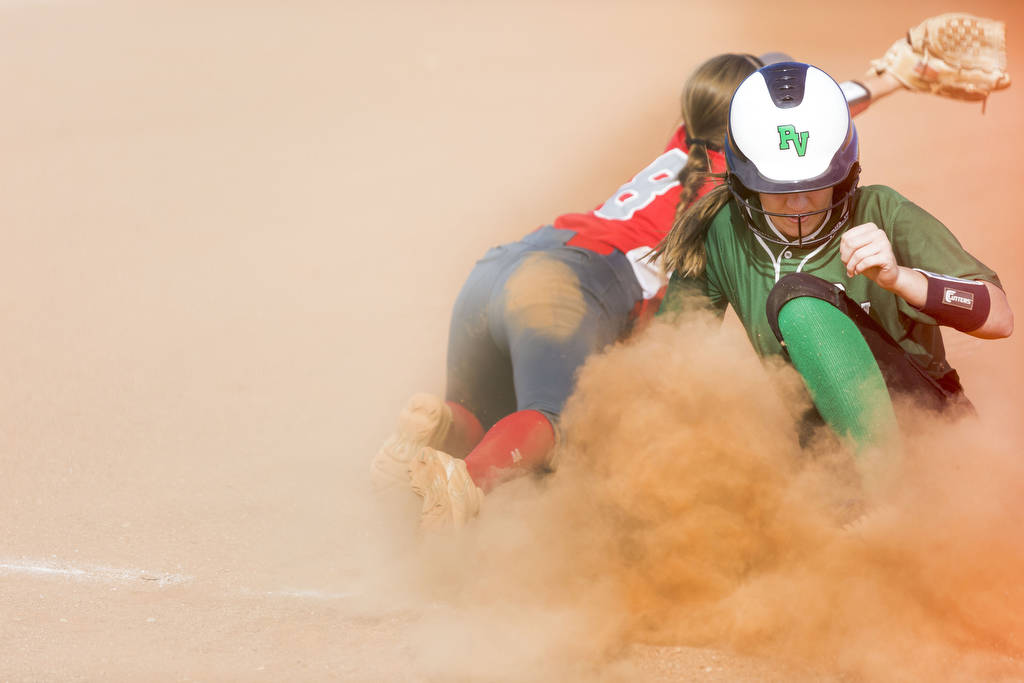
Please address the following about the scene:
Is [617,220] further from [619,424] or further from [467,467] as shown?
[467,467]

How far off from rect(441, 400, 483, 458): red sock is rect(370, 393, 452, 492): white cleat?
0.71 feet

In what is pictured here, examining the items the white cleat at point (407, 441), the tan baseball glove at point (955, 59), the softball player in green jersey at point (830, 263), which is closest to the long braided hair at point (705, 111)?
the softball player in green jersey at point (830, 263)

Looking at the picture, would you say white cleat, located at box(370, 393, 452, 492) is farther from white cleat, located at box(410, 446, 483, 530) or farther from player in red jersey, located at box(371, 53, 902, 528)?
white cleat, located at box(410, 446, 483, 530)

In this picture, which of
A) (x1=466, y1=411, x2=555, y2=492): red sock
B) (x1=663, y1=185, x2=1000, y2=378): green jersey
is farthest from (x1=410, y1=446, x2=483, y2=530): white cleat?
(x1=663, y1=185, x2=1000, y2=378): green jersey

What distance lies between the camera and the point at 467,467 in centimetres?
271

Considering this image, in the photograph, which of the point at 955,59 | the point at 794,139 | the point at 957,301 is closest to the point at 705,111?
the point at 794,139

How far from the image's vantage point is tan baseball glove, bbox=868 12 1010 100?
425cm

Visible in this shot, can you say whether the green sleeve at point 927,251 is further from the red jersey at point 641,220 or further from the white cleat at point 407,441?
the white cleat at point 407,441

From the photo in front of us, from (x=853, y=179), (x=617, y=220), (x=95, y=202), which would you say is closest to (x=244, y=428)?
(x=617, y=220)

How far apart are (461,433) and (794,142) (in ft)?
4.80

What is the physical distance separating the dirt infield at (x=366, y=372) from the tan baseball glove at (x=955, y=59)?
3.72 ft

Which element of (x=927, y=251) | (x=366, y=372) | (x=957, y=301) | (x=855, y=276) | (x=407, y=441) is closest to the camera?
(x=957, y=301)

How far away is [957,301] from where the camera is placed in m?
2.39

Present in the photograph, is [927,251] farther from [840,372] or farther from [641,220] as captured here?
[641,220]
